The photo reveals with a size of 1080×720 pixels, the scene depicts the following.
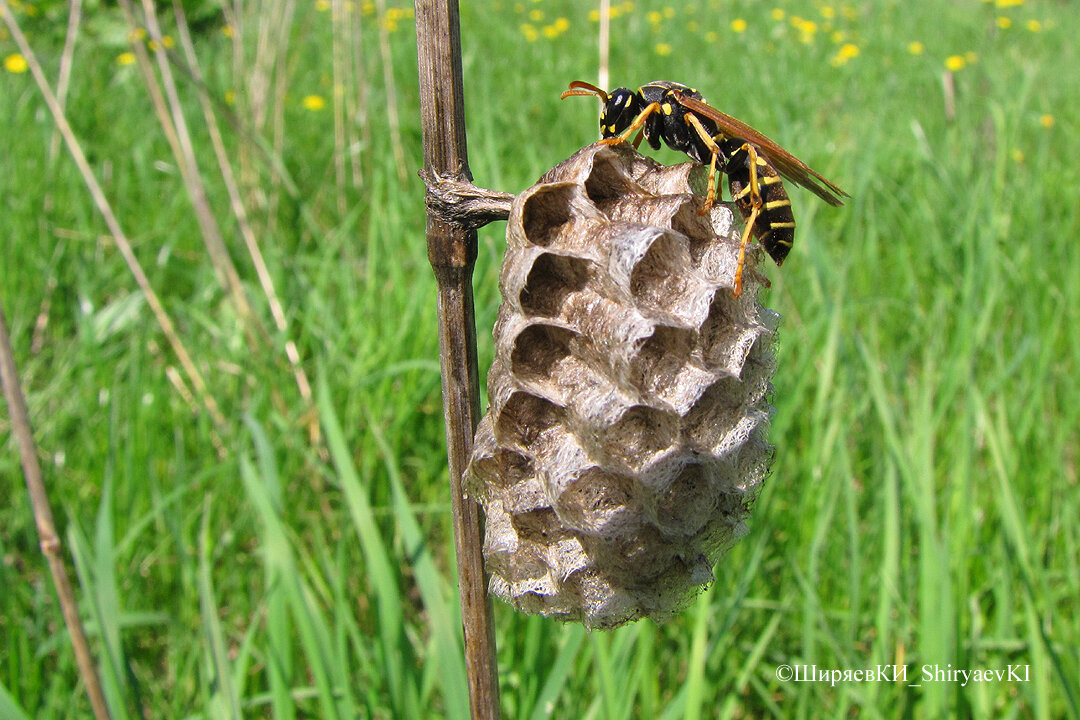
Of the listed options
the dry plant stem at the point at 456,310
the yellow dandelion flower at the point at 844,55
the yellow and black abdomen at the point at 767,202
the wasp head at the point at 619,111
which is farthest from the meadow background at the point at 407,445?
the yellow dandelion flower at the point at 844,55

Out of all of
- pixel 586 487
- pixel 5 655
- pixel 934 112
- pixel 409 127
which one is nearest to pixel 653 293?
pixel 586 487

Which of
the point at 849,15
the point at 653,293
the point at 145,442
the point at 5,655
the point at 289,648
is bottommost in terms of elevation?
the point at 5,655

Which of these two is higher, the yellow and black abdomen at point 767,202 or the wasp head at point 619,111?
the wasp head at point 619,111

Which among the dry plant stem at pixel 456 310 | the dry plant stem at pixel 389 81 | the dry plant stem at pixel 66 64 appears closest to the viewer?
the dry plant stem at pixel 456 310

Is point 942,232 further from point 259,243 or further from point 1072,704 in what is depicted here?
point 259,243

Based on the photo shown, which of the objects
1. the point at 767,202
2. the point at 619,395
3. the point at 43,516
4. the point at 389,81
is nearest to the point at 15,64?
the point at 389,81

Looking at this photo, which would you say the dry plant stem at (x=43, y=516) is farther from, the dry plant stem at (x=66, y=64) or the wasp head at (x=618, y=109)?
the dry plant stem at (x=66, y=64)

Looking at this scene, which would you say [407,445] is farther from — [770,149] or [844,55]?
[844,55]
